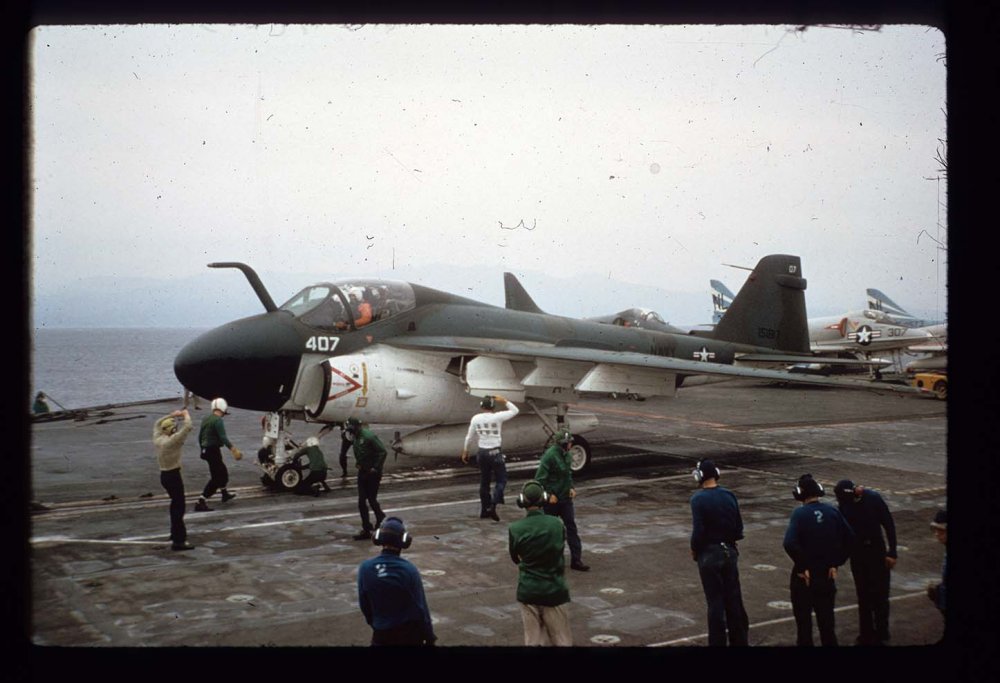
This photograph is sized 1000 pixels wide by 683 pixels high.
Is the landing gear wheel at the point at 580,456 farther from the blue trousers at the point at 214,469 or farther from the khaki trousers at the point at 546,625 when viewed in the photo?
the khaki trousers at the point at 546,625

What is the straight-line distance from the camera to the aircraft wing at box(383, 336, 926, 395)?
14.2 m

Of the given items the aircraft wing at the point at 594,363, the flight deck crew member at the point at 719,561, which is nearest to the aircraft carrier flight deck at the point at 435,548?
the flight deck crew member at the point at 719,561

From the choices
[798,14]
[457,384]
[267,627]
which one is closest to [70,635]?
[267,627]

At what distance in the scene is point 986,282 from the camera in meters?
5.05

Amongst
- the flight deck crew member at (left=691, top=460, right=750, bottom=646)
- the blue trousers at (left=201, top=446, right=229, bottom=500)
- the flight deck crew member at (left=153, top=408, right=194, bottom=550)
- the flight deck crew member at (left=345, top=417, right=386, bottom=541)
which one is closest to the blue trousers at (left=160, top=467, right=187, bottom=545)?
the flight deck crew member at (left=153, top=408, right=194, bottom=550)

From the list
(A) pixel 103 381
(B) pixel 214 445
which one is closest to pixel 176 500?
(B) pixel 214 445

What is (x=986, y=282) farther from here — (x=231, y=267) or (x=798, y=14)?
(x=231, y=267)

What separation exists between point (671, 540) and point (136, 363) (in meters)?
109

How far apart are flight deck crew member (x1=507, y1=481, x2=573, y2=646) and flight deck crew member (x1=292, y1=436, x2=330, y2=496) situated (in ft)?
24.0

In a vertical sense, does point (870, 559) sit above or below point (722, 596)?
above

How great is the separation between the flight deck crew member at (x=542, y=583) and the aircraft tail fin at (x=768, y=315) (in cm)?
A: 1340

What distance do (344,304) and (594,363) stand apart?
4501mm

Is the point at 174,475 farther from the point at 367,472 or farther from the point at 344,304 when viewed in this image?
the point at 344,304

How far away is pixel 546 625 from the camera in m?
6.12
